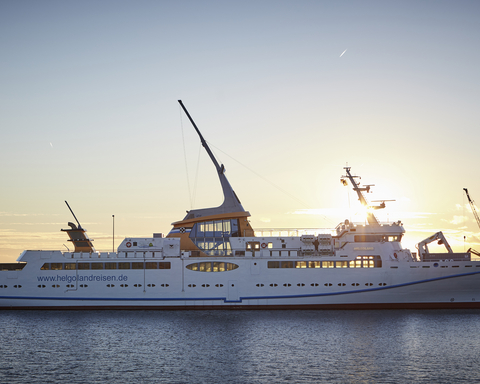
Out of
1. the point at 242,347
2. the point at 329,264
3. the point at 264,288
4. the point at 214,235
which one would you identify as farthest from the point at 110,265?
the point at 329,264

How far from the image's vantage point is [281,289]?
47.6 m

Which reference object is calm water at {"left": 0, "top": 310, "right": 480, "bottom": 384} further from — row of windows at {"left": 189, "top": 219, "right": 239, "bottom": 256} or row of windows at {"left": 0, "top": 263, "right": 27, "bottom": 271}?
row of windows at {"left": 189, "top": 219, "right": 239, "bottom": 256}

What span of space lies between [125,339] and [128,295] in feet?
42.2

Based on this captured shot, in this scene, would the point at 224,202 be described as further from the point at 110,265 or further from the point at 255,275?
the point at 110,265

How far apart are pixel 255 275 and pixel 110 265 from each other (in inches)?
612

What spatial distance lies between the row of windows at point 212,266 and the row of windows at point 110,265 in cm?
268

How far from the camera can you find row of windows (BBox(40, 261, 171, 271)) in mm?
48656

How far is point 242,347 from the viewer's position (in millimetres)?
33062

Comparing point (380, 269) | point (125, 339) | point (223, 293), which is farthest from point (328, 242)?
point (125, 339)

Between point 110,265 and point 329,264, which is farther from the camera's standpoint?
point 110,265

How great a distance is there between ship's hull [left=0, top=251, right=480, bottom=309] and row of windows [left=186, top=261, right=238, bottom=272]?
32 cm

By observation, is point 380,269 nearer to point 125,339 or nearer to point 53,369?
point 125,339

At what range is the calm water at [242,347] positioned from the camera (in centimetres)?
2711

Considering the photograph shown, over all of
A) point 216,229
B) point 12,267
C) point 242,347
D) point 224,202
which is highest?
point 224,202
